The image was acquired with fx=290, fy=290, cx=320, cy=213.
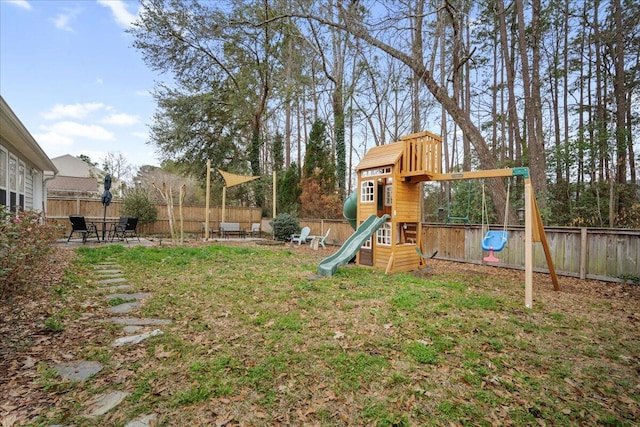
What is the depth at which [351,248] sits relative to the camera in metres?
6.79

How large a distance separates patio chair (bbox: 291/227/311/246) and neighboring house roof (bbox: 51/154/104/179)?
30.4 m

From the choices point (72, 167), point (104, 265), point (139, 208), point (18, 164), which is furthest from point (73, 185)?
point (104, 265)

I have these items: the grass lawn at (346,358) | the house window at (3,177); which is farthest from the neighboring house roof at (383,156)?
the house window at (3,177)

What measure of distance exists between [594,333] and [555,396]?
69.8 inches

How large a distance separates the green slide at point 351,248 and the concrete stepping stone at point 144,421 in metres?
4.26

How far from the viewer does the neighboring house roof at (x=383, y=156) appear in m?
6.93

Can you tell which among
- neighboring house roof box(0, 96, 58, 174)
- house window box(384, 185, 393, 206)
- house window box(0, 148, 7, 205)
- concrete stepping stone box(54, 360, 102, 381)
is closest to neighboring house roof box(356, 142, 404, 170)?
house window box(384, 185, 393, 206)

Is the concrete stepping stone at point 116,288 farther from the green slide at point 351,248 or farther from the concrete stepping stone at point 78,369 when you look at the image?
the green slide at point 351,248

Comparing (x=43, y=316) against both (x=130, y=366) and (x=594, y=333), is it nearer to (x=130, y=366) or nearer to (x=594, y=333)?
(x=130, y=366)

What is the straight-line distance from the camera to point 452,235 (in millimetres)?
8844

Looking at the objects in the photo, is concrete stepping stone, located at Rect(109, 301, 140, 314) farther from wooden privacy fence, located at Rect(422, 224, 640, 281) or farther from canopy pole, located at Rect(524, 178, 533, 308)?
wooden privacy fence, located at Rect(422, 224, 640, 281)

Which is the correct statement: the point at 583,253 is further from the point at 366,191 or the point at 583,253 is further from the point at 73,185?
the point at 73,185

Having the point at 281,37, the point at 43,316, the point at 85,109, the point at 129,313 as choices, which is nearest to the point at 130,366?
the point at 129,313

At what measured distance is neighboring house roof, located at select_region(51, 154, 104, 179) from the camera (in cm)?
3241
